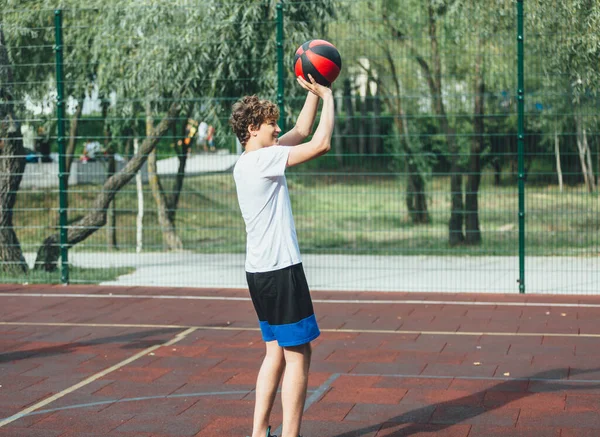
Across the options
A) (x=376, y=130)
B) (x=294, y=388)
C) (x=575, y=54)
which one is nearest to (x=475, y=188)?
(x=376, y=130)

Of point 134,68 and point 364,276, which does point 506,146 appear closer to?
point 364,276

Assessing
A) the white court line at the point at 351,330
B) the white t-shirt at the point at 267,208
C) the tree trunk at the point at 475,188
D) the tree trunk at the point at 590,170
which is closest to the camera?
the white t-shirt at the point at 267,208

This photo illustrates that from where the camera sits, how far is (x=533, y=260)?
1220 cm

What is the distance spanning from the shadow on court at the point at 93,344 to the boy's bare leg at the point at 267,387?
10.1ft

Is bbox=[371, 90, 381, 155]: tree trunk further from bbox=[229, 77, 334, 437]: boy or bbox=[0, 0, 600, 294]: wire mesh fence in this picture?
bbox=[229, 77, 334, 437]: boy

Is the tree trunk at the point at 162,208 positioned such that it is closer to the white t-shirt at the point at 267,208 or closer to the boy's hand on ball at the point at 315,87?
the boy's hand on ball at the point at 315,87

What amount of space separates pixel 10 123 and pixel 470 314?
603cm

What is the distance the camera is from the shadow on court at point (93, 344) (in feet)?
24.3

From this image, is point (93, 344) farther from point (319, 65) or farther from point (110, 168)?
point (110, 168)

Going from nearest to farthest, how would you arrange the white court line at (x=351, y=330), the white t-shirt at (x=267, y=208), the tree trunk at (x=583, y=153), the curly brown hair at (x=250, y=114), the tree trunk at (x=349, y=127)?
1. the white t-shirt at (x=267, y=208)
2. the curly brown hair at (x=250, y=114)
3. the white court line at (x=351, y=330)
4. the tree trunk at (x=583, y=153)
5. the tree trunk at (x=349, y=127)

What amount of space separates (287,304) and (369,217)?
7.44 metres

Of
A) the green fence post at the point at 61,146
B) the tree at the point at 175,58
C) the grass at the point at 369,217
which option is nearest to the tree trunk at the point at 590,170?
the grass at the point at 369,217

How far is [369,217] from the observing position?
39.4ft

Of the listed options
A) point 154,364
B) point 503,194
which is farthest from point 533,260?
point 154,364
